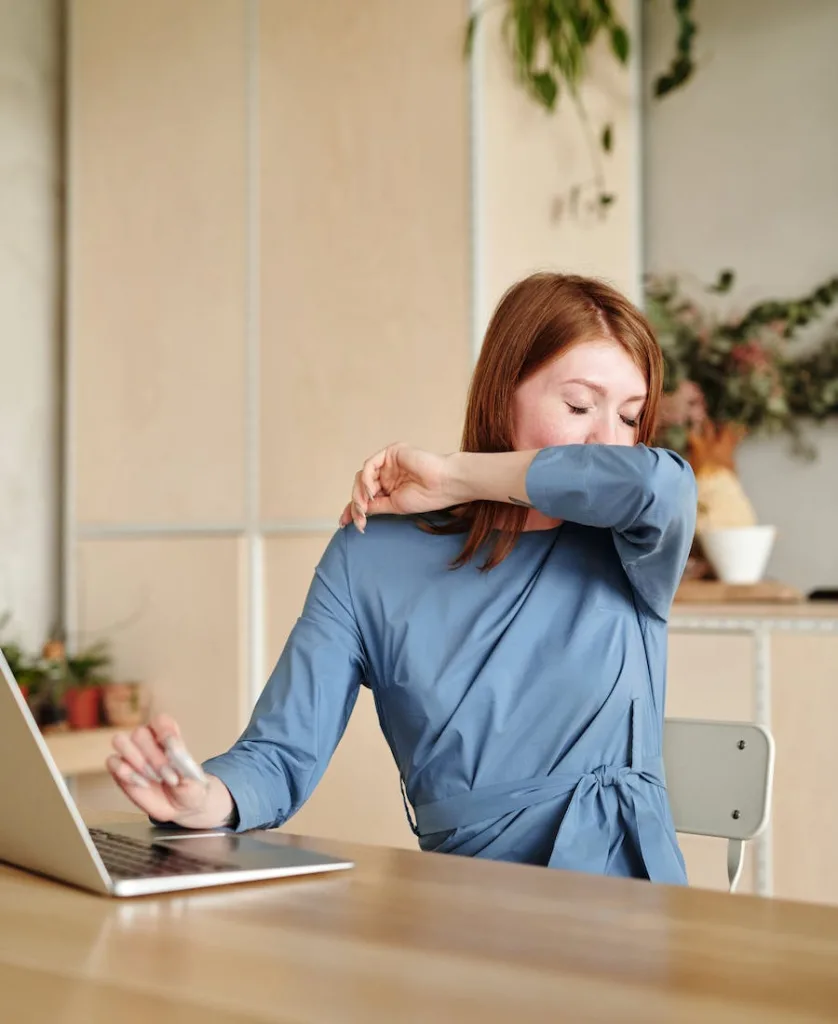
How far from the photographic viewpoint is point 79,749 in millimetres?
3291

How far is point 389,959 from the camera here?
769mm

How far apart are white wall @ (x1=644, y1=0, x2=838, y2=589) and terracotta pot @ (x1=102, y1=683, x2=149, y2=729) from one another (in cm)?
172

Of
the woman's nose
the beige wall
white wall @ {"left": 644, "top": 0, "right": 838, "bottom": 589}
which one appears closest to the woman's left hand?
the woman's nose

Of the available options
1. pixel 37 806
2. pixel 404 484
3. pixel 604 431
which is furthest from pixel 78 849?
pixel 604 431

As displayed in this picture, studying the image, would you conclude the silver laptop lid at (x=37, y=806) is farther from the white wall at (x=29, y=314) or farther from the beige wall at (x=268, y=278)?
the white wall at (x=29, y=314)

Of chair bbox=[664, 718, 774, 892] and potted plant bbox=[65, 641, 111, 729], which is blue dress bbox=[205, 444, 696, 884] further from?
potted plant bbox=[65, 641, 111, 729]

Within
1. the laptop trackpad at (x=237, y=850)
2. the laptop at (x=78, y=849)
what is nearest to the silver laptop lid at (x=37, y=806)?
the laptop at (x=78, y=849)

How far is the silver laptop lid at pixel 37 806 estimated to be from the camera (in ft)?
3.01

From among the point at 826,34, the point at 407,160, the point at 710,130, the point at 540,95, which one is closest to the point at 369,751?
the point at 407,160

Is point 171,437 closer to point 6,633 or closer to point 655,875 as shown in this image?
point 6,633

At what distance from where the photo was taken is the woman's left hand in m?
1.43

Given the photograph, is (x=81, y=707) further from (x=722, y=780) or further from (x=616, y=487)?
(x=616, y=487)

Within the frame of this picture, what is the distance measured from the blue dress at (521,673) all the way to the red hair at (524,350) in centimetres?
3

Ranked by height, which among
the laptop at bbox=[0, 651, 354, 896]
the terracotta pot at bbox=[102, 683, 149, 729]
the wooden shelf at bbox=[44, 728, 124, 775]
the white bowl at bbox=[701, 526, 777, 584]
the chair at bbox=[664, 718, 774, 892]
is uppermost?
the white bowl at bbox=[701, 526, 777, 584]
